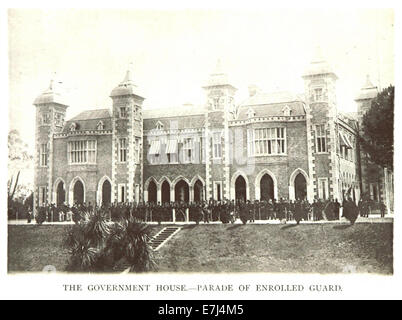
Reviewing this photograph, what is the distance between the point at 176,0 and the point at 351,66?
4.96 metres

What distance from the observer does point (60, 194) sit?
47.0 feet

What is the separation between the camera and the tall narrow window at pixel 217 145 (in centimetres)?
1473

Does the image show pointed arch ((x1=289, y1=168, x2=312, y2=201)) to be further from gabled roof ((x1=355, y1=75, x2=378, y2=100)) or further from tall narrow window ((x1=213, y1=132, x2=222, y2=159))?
gabled roof ((x1=355, y1=75, x2=378, y2=100))

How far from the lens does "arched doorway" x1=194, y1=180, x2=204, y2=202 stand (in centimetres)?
1527

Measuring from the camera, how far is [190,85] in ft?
41.7

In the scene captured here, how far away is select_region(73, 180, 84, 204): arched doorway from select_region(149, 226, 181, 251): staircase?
3.07 metres

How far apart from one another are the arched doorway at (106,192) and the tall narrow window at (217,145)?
371 cm

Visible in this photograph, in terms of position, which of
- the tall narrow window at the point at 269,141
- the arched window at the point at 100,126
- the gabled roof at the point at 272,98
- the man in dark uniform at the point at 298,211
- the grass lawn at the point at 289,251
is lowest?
the grass lawn at the point at 289,251

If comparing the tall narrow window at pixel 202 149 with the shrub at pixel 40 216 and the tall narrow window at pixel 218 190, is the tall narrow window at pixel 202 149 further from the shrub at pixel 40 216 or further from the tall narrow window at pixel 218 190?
the shrub at pixel 40 216

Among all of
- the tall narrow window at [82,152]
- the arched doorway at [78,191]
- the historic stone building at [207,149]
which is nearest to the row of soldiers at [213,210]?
the arched doorway at [78,191]

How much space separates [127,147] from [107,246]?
15.7 ft

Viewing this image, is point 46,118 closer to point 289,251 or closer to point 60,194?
point 60,194

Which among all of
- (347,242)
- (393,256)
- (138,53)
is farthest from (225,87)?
(393,256)

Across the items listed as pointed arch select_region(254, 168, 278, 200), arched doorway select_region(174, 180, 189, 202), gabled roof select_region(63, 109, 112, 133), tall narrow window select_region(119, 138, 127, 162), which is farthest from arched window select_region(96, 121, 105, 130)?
pointed arch select_region(254, 168, 278, 200)
